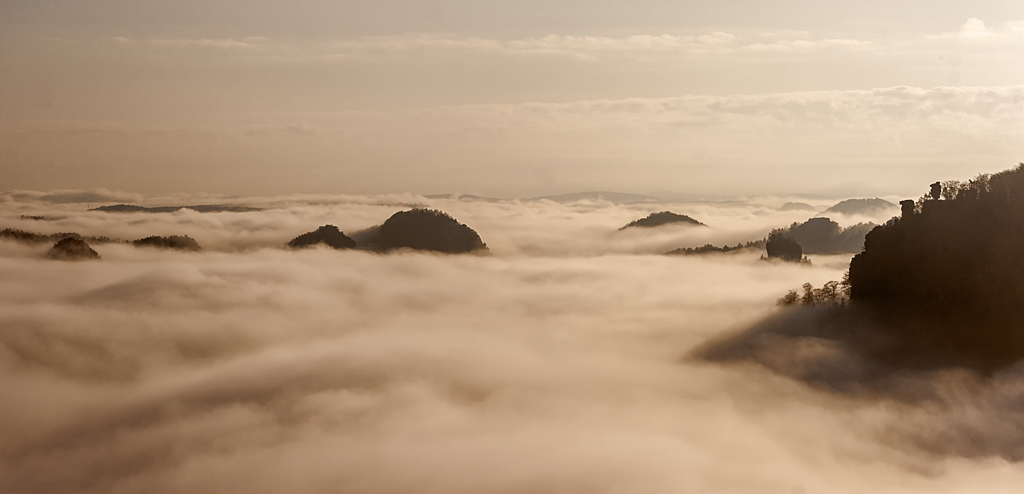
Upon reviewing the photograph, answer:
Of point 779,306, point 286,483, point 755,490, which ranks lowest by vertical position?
point 286,483

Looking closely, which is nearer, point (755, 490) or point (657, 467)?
point (755, 490)

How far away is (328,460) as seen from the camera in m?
171

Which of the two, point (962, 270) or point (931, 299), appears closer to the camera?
point (962, 270)

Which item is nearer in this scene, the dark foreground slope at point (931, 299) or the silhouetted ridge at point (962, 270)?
the silhouetted ridge at point (962, 270)

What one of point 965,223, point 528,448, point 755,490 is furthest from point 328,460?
point 965,223

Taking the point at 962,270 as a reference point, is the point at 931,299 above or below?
below

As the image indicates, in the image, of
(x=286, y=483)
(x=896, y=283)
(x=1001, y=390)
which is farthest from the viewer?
(x=286, y=483)

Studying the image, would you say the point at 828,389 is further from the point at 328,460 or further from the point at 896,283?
the point at 328,460

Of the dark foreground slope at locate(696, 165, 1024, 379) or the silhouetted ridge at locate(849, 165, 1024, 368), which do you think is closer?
the silhouetted ridge at locate(849, 165, 1024, 368)

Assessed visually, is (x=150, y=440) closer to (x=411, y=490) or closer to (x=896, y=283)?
(x=411, y=490)

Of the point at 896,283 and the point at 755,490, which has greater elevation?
the point at 896,283

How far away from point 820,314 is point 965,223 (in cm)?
3448

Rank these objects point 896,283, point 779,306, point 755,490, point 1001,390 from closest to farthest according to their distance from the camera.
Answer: point 755,490
point 1001,390
point 896,283
point 779,306

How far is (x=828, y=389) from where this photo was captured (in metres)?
156
